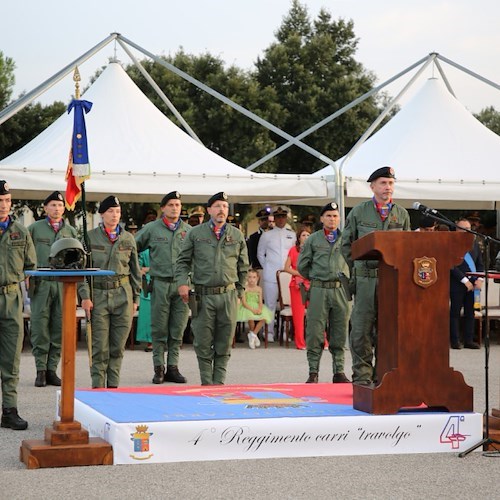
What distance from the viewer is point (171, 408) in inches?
303

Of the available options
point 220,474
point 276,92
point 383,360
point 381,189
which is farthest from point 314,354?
point 276,92

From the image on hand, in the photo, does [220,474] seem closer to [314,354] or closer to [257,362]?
[314,354]

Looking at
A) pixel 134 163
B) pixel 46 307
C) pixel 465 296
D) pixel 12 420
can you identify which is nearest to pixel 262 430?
pixel 12 420

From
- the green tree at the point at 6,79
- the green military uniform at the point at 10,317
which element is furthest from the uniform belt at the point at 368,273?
the green tree at the point at 6,79

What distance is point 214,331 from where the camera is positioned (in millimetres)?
10562

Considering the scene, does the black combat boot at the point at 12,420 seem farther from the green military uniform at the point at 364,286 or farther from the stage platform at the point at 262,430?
the green military uniform at the point at 364,286

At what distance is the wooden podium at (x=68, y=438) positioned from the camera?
6.92m

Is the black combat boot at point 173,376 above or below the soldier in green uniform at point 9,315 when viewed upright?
below

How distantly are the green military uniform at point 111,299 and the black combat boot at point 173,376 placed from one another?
58.8 inches

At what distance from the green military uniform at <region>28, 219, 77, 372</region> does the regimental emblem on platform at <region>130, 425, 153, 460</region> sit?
497 cm

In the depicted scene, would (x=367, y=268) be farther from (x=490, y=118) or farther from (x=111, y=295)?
(x=490, y=118)

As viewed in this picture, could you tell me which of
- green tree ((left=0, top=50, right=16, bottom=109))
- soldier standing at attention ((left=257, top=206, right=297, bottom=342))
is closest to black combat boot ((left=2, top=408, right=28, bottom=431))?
soldier standing at attention ((left=257, top=206, right=297, bottom=342))

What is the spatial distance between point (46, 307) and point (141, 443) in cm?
516

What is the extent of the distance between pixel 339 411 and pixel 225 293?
3094 millimetres
